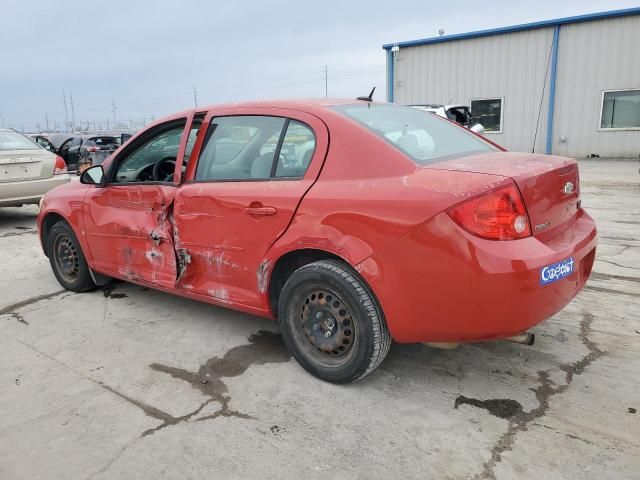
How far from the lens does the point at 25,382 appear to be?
309 centimetres

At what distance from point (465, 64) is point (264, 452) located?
1746cm

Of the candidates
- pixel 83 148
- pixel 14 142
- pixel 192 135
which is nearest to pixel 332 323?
pixel 192 135

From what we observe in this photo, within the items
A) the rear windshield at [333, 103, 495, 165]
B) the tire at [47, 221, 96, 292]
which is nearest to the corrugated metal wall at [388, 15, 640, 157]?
the rear windshield at [333, 103, 495, 165]

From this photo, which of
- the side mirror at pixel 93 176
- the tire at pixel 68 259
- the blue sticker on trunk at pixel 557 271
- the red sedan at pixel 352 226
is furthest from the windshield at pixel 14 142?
the blue sticker on trunk at pixel 557 271

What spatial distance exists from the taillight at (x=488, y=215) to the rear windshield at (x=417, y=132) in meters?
0.41

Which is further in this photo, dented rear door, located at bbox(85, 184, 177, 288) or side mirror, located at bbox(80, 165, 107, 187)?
side mirror, located at bbox(80, 165, 107, 187)

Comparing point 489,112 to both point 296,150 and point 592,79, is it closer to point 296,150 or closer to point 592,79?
point 592,79

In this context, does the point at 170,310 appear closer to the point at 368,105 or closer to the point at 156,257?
the point at 156,257

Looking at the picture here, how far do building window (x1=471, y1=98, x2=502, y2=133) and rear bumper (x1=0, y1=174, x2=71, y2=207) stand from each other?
1389cm

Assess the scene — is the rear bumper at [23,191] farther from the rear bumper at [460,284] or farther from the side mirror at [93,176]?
the rear bumper at [460,284]

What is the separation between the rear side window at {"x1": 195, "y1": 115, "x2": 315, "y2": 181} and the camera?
3033 mm

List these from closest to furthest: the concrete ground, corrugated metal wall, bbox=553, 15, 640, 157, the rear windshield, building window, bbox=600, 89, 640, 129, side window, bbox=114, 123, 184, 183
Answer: the concrete ground, the rear windshield, side window, bbox=114, 123, 184, 183, corrugated metal wall, bbox=553, 15, 640, 157, building window, bbox=600, 89, 640, 129

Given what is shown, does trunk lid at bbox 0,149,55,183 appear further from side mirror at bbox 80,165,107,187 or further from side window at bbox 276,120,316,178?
side window at bbox 276,120,316,178

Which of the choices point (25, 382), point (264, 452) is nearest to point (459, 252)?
point (264, 452)
